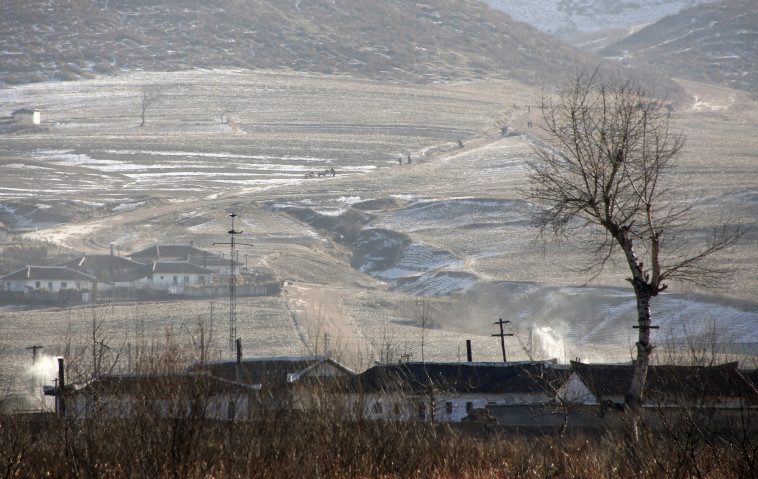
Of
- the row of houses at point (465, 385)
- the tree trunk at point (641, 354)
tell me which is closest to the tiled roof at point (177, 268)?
the row of houses at point (465, 385)

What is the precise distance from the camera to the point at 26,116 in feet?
398

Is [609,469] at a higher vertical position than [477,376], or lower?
higher

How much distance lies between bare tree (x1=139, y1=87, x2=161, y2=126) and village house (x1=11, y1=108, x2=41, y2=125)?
52.7ft

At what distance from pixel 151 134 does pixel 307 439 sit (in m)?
112

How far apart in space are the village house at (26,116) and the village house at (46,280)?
7373cm

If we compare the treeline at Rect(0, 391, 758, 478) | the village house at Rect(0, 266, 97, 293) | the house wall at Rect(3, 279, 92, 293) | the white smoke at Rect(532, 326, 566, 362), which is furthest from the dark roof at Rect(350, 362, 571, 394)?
the house wall at Rect(3, 279, 92, 293)

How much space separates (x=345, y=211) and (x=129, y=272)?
90.0 feet

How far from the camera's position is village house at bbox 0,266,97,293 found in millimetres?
53062

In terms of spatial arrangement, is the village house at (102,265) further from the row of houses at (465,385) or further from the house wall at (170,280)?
the row of houses at (465,385)


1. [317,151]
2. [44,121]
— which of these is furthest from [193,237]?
[44,121]

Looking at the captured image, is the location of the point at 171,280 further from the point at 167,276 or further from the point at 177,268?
the point at 177,268

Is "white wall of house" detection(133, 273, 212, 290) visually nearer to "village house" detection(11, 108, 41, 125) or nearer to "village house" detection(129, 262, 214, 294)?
"village house" detection(129, 262, 214, 294)

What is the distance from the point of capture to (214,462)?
38.8 ft

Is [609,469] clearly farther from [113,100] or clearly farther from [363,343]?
[113,100]
